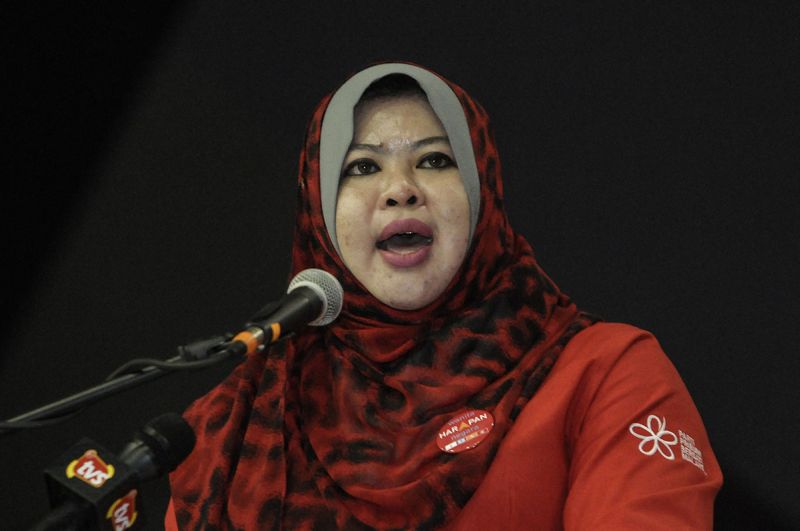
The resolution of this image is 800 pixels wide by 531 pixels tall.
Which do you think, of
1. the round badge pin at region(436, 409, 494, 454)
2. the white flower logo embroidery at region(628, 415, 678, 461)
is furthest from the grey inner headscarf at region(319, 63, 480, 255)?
the white flower logo embroidery at region(628, 415, 678, 461)

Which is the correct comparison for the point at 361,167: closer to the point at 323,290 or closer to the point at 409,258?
the point at 409,258

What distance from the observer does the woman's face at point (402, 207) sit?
1.42 meters

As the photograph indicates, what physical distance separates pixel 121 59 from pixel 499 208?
3.59 ft

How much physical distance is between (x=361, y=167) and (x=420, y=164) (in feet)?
0.34

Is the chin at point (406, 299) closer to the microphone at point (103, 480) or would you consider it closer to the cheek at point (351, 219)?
the cheek at point (351, 219)

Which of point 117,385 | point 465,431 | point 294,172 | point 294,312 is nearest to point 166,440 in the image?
point 117,385

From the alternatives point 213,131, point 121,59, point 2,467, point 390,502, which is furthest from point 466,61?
point 2,467

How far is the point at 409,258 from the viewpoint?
141 centimetres

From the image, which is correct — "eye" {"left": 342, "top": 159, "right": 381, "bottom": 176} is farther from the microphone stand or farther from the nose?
the microphone stand

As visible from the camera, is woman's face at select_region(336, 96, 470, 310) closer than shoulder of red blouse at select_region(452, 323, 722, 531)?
No

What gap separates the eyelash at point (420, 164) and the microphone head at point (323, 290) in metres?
0.43

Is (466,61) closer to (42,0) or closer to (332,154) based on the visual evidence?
(332,154)

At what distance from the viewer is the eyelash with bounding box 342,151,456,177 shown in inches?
58.0

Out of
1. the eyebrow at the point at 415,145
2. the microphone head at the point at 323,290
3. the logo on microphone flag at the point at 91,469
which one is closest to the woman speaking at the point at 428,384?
the eyebrow at the point at 415,145
